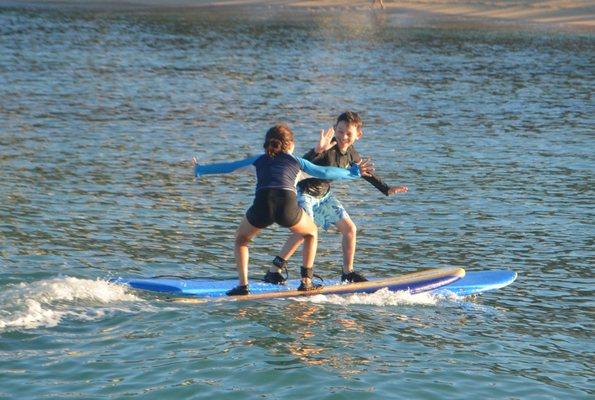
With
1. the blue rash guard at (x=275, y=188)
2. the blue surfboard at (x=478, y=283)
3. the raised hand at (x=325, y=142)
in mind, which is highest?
the raised hand at (x=325, y=142)

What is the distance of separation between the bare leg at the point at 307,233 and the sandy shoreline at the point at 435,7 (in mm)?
51730

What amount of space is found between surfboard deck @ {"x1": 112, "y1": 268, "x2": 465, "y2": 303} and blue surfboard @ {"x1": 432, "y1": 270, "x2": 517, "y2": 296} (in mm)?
91

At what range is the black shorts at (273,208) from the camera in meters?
13.3

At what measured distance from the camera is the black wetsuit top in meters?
14.1

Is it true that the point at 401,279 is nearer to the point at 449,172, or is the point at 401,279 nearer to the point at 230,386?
the point at 230,386

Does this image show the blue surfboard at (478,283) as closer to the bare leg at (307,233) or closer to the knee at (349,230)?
the knee at (349,230)

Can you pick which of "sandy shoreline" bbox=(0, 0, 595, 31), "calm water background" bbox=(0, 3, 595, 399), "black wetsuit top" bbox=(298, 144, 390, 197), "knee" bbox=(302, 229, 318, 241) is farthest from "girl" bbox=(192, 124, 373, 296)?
"sandy shoreline" bbox=(0, 0, 595, 31)

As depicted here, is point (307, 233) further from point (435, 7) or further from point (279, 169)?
point (435, 7)

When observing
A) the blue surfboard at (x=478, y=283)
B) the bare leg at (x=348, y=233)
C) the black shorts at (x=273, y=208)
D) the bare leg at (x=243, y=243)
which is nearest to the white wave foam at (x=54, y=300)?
the bare leg at (x=243, y=243)

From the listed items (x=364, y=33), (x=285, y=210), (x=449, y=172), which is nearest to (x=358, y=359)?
(x=285, y=210)

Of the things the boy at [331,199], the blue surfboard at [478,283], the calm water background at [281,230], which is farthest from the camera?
the blue surfboard at [478,283]

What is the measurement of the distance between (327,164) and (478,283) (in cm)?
256

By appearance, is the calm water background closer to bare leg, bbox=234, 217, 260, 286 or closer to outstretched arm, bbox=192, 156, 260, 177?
bare leg, bbox=234, 217, 260, 286

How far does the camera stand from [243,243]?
13.7 m
